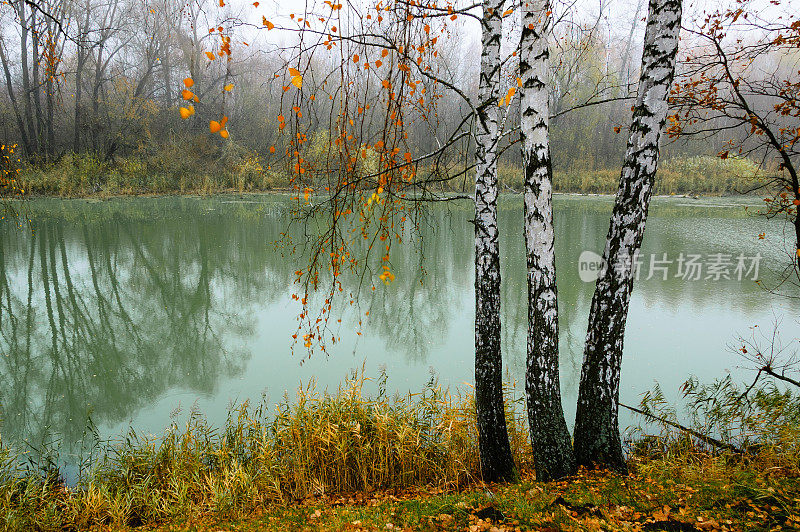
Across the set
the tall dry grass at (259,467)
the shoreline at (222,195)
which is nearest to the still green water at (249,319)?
the tall dry grass at (259,467)

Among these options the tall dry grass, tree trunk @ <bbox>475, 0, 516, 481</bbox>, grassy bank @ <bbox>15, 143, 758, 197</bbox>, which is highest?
grassy bank @ <bbox>15, 143, 758, 197</bbox>

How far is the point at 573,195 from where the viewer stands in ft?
68.7

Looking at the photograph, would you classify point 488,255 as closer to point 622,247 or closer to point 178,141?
point 622,247

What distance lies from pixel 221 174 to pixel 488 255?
20.0m

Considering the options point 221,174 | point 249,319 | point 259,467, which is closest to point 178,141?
point 221,174

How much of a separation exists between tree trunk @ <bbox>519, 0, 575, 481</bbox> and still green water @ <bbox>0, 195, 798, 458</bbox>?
1689 millimetres

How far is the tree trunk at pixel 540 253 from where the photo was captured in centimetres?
256

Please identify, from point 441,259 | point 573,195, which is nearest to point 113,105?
point 441,259

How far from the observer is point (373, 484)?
3488mm

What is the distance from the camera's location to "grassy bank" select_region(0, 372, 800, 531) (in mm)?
Result: 2219

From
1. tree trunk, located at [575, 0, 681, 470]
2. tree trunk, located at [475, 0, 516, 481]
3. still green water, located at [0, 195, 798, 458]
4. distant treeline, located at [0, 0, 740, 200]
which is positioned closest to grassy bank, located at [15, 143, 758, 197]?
distant treeline, located at [0, 0, 740, 200]

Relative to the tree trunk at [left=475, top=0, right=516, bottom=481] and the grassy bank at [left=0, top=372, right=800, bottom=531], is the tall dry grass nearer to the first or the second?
the grassy bank at [left=0, top=372, right=800, bottom=531]

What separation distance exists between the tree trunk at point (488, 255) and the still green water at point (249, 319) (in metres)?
1.57

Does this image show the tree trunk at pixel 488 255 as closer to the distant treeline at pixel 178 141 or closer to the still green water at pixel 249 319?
the still green water at pixel 249 319
